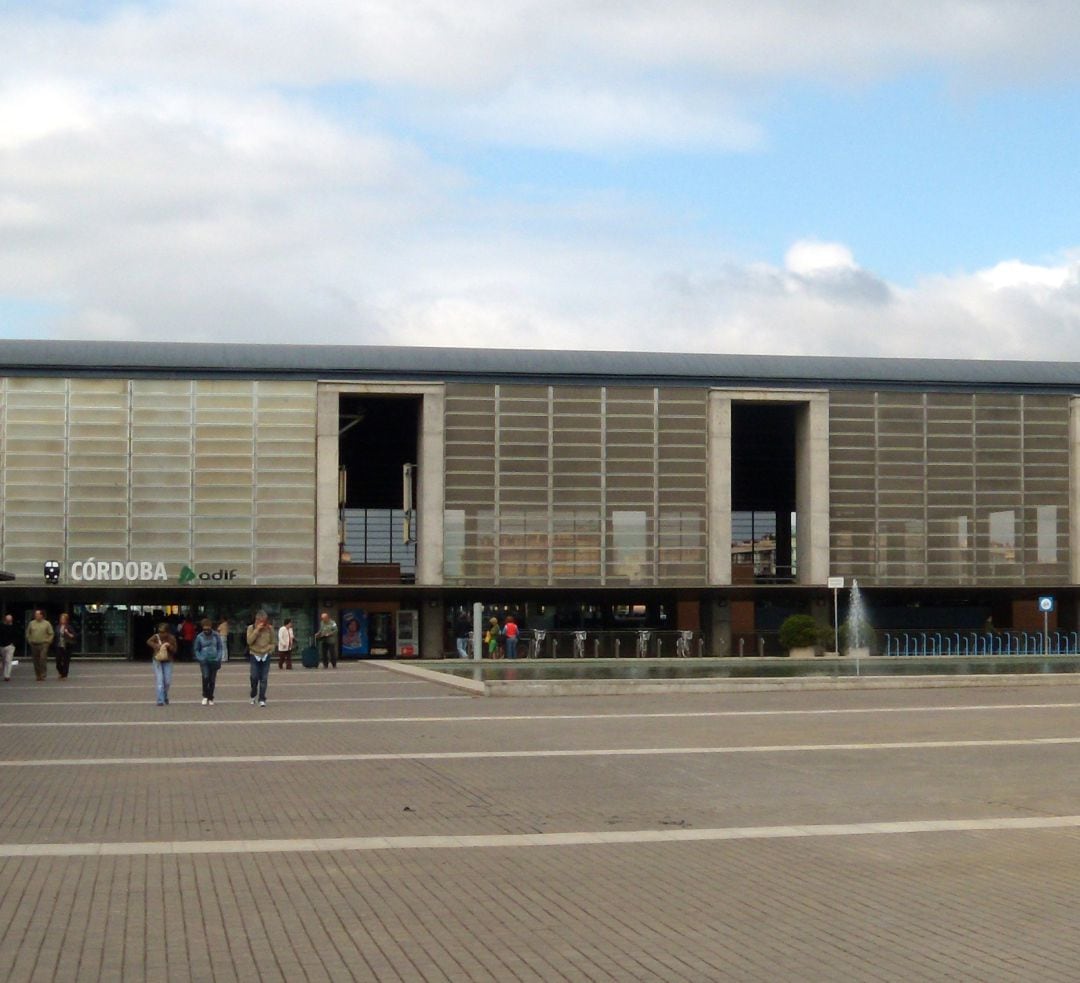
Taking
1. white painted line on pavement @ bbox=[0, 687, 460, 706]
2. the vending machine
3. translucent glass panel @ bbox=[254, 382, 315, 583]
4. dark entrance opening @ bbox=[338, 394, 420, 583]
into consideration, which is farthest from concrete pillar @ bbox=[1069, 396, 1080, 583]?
white painted line on pavement @ bbox=[0, 687, 460, 706]

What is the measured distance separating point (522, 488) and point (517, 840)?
154ft

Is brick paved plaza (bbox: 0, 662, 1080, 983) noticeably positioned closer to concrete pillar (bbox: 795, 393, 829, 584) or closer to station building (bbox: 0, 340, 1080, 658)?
station building (bbox: 0, 340, 1080, 658)

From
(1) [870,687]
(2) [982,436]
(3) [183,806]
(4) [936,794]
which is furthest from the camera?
(2) [982,436]

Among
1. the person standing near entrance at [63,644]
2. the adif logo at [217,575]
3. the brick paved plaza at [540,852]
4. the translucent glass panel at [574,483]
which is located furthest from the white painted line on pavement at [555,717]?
the translucent glass panel at [574,483]

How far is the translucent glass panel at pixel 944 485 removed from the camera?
61.6 m

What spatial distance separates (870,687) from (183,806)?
21987 millimetres

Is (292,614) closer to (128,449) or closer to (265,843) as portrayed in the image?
(128,449)

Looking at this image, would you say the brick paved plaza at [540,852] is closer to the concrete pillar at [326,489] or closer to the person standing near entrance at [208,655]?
the person standing near entrance at [208,655]

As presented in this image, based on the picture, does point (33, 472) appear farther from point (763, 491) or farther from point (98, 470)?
point (763, 491)

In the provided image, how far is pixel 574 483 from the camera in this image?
5972cm

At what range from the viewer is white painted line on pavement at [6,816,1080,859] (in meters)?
12.0

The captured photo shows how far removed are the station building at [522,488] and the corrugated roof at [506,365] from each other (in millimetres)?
102

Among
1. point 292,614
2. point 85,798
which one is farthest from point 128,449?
point 85,798

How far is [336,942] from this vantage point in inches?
346
